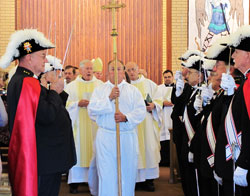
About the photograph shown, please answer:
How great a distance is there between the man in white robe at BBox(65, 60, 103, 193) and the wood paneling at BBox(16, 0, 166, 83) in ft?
13.9

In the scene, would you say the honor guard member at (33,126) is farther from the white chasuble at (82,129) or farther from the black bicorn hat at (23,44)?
the white chasuble at (82,129)

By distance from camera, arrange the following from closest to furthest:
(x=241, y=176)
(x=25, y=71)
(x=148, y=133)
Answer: (x=241, y=176)
(x=25, y=71)
(x=148, y=133)

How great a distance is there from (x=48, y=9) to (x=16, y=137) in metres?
7.73

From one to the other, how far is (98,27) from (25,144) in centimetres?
777

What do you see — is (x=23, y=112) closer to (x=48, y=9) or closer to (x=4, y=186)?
(x=4, y=186)

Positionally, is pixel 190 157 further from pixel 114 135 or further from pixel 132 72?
pixel 132 72

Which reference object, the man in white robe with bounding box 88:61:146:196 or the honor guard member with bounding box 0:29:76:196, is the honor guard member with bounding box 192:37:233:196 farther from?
the honor guard member with bounding box 0:29:76:196

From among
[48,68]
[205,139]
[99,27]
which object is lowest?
[205,139]

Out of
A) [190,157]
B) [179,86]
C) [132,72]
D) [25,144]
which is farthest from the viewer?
[132,72]

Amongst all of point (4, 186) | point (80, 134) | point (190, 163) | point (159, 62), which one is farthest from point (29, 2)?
point (4, 186)

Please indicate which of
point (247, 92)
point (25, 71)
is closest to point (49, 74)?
point (25, 71)

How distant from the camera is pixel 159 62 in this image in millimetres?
11133

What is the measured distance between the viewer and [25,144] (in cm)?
359

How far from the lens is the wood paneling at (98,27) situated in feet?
35.6
